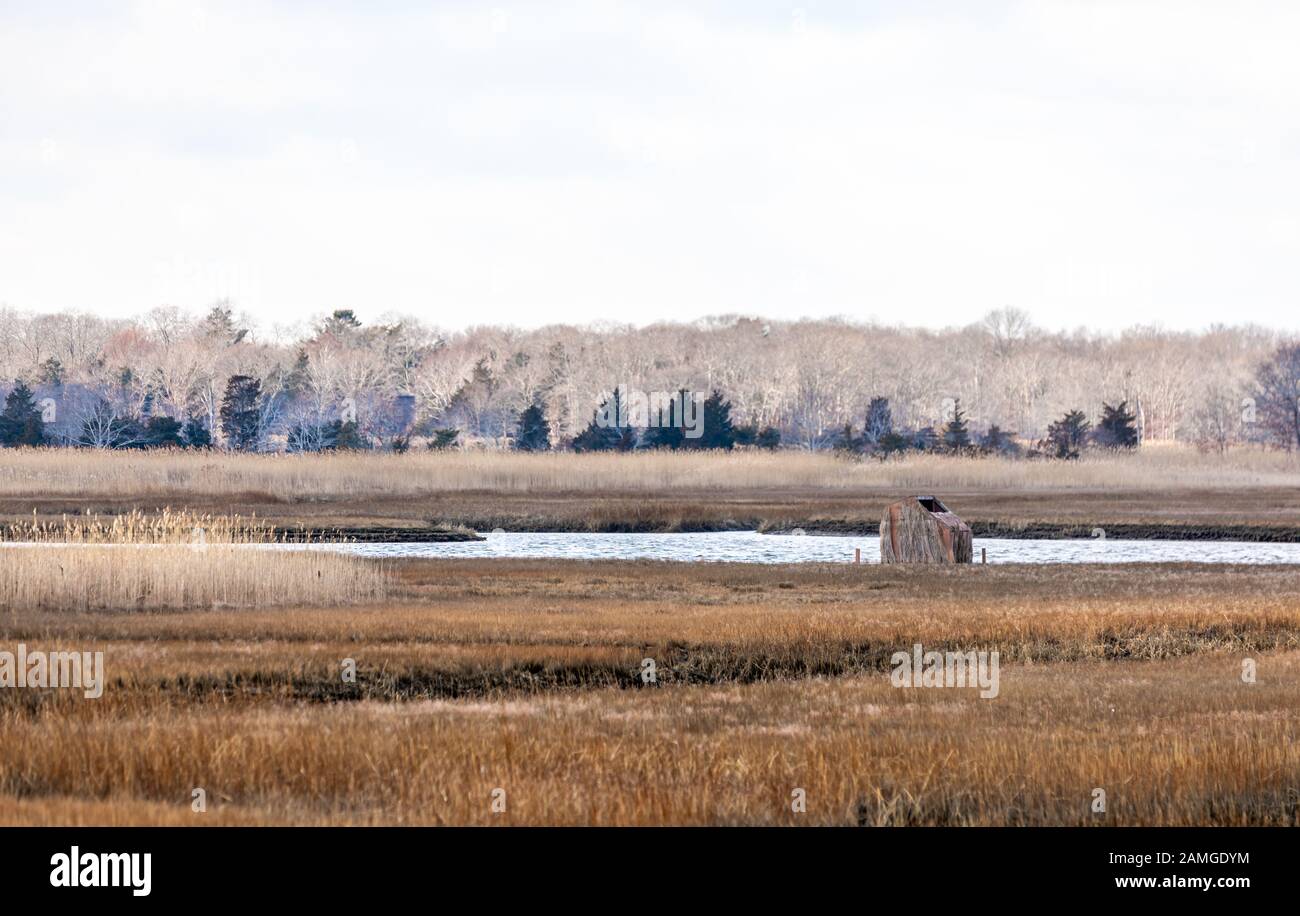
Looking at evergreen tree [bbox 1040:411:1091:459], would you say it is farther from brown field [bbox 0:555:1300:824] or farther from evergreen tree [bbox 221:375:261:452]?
brown field [bbox 0:555:1300:824]

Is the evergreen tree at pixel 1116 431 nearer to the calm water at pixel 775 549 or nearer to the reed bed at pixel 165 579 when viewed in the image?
the calm water at pixel 775 549

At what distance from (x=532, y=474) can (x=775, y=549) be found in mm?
25134

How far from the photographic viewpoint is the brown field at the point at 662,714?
508 inches

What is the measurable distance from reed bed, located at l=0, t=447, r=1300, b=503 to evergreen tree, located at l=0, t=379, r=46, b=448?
21.9 metres

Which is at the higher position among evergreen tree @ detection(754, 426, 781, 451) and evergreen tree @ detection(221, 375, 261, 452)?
evergreen tree @ detection(221, 375, 261, 452)

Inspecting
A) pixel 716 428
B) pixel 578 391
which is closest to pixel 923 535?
pixel 716 428

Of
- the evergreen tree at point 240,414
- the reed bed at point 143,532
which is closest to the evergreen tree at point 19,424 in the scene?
the evergreen tree at point 240,414

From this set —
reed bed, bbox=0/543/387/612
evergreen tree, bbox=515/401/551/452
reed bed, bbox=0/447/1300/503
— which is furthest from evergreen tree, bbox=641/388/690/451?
reed bed, bbox=0/543/387/612

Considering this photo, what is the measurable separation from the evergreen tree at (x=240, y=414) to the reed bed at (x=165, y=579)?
68.2 metres

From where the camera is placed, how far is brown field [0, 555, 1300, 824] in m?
12.9

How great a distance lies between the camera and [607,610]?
1145 inches
